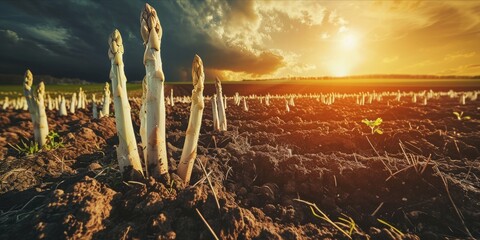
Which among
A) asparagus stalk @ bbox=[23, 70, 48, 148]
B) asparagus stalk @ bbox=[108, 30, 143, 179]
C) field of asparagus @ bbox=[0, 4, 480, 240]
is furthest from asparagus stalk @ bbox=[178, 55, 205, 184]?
asparagus stalk @ bbox=[23, 70, 48, 148]

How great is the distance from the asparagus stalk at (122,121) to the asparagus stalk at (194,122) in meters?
0.63

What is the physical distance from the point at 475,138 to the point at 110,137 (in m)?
11.7

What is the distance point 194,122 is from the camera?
12.7ft

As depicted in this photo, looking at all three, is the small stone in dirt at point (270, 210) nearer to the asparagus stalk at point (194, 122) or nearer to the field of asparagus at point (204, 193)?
the field of asparagus at point (204, 193)

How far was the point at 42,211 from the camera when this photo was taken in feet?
9.59

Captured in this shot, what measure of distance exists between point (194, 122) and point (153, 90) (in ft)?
2.34

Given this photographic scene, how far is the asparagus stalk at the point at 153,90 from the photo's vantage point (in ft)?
11.9

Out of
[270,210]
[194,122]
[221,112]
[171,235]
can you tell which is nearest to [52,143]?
[221,112]

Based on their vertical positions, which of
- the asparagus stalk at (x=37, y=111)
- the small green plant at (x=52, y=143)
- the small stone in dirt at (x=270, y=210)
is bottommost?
the small stone in dirt at (x=270, y=210)

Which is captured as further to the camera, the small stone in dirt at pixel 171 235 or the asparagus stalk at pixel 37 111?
the asparagus stalk at pixel 37 111

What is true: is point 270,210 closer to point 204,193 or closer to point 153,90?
point 204,193

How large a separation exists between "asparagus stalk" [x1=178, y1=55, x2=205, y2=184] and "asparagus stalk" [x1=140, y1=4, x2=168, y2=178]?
0.32m

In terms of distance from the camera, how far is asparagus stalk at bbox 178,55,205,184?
12.6 ft

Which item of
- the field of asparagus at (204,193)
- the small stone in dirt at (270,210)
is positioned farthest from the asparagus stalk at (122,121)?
the small stone in dirt at (270,210)
